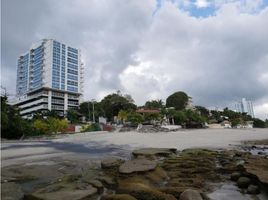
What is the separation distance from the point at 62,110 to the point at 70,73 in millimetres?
15945

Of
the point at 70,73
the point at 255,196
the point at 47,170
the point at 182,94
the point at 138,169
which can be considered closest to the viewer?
the point at 255,196

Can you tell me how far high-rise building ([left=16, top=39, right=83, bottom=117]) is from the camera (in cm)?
11020

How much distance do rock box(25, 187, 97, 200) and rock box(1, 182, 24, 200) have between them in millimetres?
393

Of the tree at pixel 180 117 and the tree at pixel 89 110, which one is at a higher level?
the tree at pixel 89 110

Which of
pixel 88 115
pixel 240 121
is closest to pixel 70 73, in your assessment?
pixel 88 115

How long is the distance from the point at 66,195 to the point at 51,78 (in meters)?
110

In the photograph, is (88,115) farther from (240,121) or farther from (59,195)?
(59,195)

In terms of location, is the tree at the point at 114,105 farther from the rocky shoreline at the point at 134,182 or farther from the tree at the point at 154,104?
the rocky shoreline at the point at 134,182

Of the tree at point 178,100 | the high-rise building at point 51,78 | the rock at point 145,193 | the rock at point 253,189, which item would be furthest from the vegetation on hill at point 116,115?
the rock at point 253,189

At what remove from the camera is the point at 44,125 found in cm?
5800

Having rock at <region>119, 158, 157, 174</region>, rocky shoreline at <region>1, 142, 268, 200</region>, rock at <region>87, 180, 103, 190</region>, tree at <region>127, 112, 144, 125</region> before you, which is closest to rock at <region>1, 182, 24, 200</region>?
rocky shoreline at <region>1, 142, 268, 200</region>

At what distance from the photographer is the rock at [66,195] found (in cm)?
605

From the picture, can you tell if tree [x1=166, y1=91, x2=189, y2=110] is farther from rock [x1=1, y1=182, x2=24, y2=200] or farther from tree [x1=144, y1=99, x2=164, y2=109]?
rock [x1=1, y1=182, x2=24, y2=200]

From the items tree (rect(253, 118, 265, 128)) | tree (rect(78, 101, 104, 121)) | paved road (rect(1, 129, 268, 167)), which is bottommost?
paved road (rect(1, 129, 268, 167))
